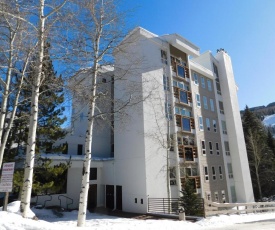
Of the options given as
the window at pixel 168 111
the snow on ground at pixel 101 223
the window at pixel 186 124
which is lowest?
the snow on ground at pixel 101 223

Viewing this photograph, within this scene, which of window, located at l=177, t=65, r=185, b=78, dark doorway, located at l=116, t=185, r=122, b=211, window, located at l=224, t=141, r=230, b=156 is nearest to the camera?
dark doorway, located at l=116, t=185, r=122, b=211

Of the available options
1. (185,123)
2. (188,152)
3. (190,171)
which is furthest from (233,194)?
(185,123)

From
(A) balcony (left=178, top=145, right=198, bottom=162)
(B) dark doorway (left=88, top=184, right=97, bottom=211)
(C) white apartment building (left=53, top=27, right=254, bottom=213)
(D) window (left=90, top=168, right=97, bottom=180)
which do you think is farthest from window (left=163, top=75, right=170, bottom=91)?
(B) dark doorway (left=88, top=184, right=97, bottom=211)

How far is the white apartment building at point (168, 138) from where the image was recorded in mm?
19078

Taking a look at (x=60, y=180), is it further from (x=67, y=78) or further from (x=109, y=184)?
(x=67, y=78)

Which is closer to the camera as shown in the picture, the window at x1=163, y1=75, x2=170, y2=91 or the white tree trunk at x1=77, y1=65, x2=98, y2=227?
the white tree trunk at x1=77, y1=65, x2=98, y2=227

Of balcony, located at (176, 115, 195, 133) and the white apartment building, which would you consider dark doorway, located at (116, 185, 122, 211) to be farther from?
balcony, located at (176, 115, 195, 133)

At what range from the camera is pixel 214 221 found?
12.3m

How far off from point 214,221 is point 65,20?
1248cm

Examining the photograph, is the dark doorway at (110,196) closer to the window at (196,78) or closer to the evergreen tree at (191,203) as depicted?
the evergreen tree at (191,203)

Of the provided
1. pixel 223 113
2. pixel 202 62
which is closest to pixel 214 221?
pixel 223 113

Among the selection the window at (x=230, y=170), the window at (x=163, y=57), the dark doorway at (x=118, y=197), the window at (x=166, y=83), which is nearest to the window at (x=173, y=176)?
the dark doorway at (x=118, y=197)

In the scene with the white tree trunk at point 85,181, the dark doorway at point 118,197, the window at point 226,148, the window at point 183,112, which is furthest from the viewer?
the window at point 226,148

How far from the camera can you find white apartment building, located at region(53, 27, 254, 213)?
19.1 m
